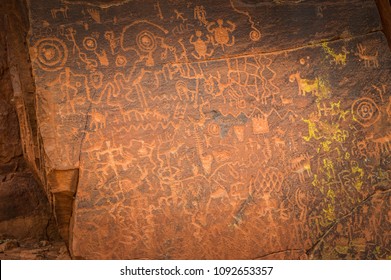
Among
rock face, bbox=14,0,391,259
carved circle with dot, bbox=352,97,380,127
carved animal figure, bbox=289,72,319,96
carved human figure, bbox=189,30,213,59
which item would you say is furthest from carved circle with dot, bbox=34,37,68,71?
carved circle with dot, bbox=352,97,380,127

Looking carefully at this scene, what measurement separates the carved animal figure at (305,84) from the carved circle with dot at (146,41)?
37.3 inches

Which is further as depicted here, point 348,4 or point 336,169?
point 348,4

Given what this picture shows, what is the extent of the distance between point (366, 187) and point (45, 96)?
2147 millimetres

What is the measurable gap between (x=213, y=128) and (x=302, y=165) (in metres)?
0.63

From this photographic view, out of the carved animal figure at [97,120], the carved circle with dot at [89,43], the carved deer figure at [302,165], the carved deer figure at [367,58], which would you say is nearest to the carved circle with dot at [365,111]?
the carved deer figure at [367,58]

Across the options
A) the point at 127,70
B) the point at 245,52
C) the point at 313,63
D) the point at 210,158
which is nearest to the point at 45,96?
the point at 127,70

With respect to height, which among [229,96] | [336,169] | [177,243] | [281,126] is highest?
[229,96]

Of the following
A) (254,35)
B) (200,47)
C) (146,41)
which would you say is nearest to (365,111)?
(254,35)

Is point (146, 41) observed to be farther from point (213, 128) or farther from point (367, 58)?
point (367, 58)

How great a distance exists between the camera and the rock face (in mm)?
3031

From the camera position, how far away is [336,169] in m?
3.19

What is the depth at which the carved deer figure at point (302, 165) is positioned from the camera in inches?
125

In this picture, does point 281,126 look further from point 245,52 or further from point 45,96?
point 45,96

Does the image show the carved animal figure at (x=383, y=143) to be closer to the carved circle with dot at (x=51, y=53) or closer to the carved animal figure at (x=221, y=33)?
the carved animal figure at (x=221, y=33)
